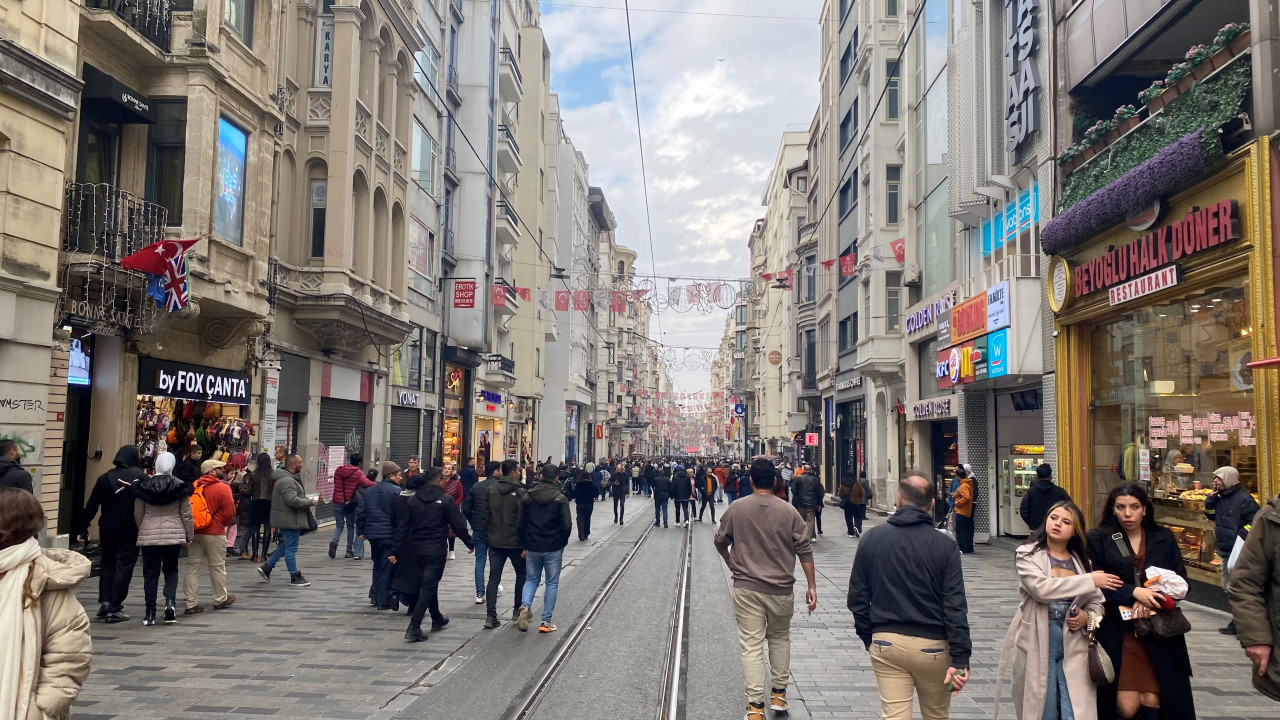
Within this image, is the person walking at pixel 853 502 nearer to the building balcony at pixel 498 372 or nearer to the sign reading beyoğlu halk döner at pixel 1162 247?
the sign reading beyoğlu halk döner at pixel 1162 247

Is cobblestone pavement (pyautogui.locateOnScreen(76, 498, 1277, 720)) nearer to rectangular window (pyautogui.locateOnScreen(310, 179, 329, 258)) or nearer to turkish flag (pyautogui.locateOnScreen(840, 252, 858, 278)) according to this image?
rectangular window (pyautogui.locateOnScreen(310, 179, 329, 258))

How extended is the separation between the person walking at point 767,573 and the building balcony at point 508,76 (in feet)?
113

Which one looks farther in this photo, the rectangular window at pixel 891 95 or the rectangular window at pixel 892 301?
the rectangular window at pixel 891 95

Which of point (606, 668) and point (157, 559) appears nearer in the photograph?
point (606, 668)

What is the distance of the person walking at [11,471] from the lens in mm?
8805

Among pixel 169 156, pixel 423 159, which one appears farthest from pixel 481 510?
pixel 423 159

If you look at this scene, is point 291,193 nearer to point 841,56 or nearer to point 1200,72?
point 1200,72

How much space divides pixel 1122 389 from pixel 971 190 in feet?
24.8

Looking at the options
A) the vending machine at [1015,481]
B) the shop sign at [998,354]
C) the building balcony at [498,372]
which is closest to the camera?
the shop sign at [998,354]

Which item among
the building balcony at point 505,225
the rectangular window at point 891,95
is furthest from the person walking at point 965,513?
the building balcony at point 505,225

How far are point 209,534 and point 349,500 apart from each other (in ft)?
16.5

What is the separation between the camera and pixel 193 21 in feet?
51.8

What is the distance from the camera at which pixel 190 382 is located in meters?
16.6

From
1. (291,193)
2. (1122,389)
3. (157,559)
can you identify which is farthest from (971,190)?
(157,559)
